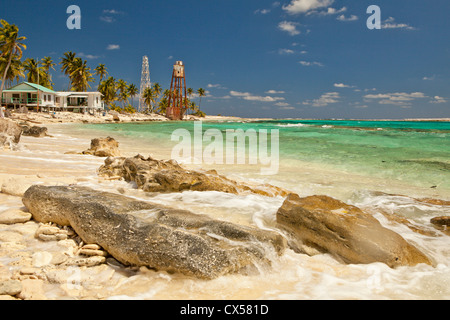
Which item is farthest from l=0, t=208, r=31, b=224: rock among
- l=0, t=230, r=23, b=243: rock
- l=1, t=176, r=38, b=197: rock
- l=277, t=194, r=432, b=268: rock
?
l=277, t=194, r=432, b=268: rock

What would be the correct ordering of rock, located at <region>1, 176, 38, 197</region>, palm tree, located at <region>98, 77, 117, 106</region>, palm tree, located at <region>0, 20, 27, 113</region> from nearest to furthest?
rock, located at <region>1, 176, 38, 197</region> → palm tree, located at <region>0, 20, 27, 113</region> → palm tree, located at <region>98, 77, 117, 106</region>

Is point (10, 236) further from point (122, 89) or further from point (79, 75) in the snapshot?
point (122, 89)

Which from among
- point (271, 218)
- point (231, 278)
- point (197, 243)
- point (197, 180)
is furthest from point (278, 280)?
point (197, 180)

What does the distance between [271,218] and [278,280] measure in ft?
5.34

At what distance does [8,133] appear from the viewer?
9.69 metres

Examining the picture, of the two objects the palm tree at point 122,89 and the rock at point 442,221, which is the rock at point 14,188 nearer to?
the rock at point 442,221

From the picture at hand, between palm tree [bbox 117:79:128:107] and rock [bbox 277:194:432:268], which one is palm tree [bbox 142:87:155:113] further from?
rock [bbox 277:194:432:268]

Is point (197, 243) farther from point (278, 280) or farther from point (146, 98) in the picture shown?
point (146, 98)

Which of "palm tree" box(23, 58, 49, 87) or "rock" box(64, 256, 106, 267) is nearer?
"rock" box(64, 256, 106, 267)

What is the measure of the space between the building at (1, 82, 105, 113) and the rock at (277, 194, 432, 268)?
49.5m

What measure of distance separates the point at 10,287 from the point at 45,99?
5291cm

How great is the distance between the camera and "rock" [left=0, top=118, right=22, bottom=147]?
9.54 metres

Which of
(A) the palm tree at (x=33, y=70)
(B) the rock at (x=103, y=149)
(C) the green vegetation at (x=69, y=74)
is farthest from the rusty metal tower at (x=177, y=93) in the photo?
(B) the rock at (x=103, y=149)

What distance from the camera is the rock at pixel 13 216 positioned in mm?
3525
